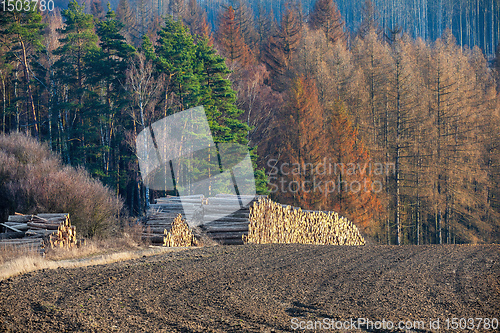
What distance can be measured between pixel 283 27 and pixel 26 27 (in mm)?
26373

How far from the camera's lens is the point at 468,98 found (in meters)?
36.5

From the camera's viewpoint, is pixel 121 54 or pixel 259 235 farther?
pixel 121 54

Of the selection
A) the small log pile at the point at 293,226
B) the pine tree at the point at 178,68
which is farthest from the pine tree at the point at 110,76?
the small log pile at the point at 293,226

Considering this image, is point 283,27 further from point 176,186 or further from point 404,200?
point 176,186

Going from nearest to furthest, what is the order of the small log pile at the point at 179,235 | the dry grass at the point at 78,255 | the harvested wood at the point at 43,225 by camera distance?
the dry grass at the point at 78,255 → the harvested wood at the point at 43,225 → the small log pile at the point at 179,235

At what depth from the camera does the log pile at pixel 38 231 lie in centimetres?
A: 1077

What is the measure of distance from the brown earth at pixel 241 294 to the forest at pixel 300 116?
19.6 meters

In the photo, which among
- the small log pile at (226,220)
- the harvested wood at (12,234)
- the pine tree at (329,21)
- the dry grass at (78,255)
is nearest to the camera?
the dry grass at (78,255)

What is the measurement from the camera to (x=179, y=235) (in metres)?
13.7

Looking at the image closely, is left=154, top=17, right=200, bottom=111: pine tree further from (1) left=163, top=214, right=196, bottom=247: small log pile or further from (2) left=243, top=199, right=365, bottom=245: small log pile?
(1) left=163, top=214, right=196, bottom=247: small log pile

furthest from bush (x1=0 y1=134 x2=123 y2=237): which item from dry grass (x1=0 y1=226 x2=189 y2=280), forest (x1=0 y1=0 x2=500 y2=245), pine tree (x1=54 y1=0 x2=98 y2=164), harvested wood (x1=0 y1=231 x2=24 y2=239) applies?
pine tree (x1=54 y1=0 x2=98 y2=164)

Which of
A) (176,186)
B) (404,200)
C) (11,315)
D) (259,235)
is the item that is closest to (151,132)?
(176,186)

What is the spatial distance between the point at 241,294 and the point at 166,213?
768 centimetres

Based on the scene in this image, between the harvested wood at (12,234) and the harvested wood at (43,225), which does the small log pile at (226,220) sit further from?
the harvested wood at (12,234)
